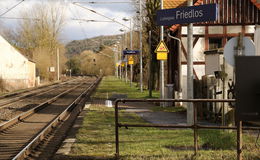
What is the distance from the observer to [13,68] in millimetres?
54594

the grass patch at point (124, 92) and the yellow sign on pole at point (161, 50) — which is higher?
the yellow sign on pole at point (161, 50)

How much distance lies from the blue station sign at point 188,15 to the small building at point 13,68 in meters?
38.2

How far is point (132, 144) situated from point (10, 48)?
46.2 meters

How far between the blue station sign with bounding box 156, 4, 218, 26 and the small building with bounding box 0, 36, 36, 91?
38199 millimetres

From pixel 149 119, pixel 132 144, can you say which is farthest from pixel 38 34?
pixel 132 144

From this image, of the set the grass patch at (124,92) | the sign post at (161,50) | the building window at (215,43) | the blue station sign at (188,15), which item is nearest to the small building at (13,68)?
the grass patch at (124,92)

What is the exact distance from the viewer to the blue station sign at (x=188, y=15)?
11.4m

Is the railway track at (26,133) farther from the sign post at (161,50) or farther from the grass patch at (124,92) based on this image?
the grass patch at (124,92)

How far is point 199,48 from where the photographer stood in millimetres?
23656

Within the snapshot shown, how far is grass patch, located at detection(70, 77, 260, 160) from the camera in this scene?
9008 millimetres

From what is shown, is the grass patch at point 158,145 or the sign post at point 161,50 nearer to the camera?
the grass patch at point 158,145

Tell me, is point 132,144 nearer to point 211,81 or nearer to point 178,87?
point 211,81

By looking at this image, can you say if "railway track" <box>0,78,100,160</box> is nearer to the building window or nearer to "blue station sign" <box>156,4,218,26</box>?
"blue station sign" <box>156,4,218,26</box>

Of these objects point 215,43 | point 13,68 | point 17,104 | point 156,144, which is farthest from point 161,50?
point 13,68
